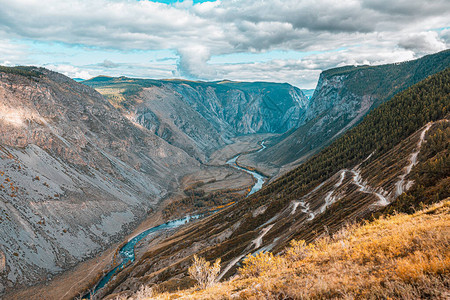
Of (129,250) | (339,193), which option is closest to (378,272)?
(339,193)

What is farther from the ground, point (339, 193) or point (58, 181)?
point (339, 193)

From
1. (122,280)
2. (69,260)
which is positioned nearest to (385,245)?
(122,280)

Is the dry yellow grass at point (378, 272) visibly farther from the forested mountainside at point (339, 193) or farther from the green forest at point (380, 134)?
the green forest at point (380, 134)

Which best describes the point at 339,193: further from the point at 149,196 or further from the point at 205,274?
the point at 149,196

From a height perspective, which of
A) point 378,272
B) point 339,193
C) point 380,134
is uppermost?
point 378,272

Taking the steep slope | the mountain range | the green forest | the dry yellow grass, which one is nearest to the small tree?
the dry yellow grass

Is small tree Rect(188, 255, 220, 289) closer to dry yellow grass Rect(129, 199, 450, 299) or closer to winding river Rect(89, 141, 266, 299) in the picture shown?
dry yellow grass Rect(129, 199, 450, 299)
